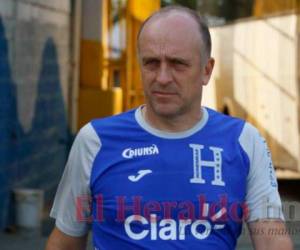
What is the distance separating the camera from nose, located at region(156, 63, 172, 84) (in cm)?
268

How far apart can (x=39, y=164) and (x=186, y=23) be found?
8001 mm

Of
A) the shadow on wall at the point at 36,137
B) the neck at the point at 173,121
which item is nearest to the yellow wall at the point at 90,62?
the shadow on wall at the point at 36,137

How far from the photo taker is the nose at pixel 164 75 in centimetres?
268

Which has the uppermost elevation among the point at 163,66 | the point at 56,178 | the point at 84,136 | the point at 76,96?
the point at 163,66

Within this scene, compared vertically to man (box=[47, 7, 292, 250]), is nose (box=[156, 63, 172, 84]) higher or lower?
higher

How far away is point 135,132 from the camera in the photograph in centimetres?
281

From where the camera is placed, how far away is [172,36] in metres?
2.67

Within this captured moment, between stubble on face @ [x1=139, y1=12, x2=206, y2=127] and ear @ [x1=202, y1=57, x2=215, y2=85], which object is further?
ear @ [x1=202, y1=57, x2=215, y2=85]

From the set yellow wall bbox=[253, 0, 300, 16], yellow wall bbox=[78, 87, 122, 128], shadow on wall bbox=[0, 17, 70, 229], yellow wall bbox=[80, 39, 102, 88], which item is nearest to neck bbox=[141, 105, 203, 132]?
shadow on wall bbox=[0, 17, 70, 229]

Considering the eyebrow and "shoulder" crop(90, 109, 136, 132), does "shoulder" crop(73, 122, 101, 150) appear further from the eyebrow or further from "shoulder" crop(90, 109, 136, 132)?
the eyebrow

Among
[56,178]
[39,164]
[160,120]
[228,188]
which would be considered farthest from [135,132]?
[56,178]

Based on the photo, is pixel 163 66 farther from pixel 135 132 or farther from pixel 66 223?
pixel 66 223

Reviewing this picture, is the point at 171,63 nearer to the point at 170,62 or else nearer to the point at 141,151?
the point at 170,62

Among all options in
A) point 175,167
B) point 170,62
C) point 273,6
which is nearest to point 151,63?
point 170,62
